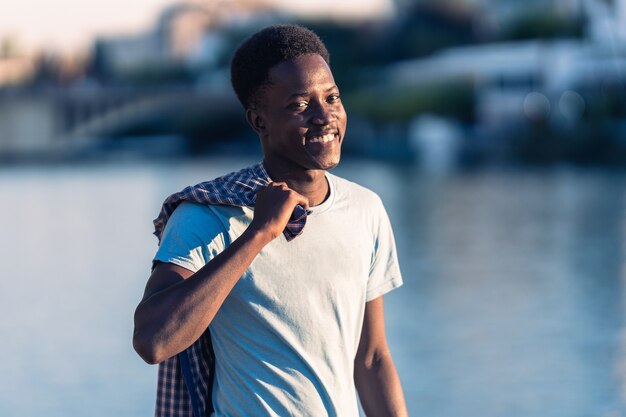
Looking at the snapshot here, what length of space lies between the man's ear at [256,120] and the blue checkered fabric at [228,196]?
10 centimetres

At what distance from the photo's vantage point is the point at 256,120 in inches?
104

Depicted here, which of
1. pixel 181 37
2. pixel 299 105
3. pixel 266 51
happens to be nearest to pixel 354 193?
pixel 299 105

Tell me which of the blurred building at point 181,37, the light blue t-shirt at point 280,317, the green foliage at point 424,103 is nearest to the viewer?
the light blue t-shirt at point 280,317

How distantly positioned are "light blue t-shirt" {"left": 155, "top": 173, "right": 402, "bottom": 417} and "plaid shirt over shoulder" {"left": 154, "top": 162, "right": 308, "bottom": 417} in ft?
0.08

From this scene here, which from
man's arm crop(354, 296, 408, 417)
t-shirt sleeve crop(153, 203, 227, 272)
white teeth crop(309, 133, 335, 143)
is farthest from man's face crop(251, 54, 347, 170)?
man's arm crop(354, 296, 408, 417)

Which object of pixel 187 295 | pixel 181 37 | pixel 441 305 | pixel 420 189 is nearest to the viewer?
pixel 187 295

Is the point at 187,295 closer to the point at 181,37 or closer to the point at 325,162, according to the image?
the point at 325,162

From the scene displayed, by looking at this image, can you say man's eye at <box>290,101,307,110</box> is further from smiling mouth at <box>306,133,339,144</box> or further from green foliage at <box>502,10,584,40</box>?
green foliage at <box>502,10,584,40</box>

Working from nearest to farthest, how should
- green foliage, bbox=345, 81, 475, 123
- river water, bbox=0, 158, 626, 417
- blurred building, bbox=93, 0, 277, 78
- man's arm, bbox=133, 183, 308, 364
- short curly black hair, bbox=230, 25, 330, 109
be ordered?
man's arm, bbox=133, 183, 308, 364
short curly black hair, bbox=230, 25, 330, 109
river water, bbox=0, 158, 626, 417
green foliage, bbox=345, 81, 475, 123
blurred building, bbox=93, 0, 277, 78

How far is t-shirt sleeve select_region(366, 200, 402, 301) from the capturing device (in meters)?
2.72

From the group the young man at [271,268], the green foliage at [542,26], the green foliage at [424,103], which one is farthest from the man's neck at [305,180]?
the green foliage at [542,26]

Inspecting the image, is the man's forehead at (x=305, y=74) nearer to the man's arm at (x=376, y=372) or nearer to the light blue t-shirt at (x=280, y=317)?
the light blue t-shirt at (x=280, y=317)

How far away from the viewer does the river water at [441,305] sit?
9430mm

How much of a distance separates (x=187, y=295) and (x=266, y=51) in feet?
1.65
